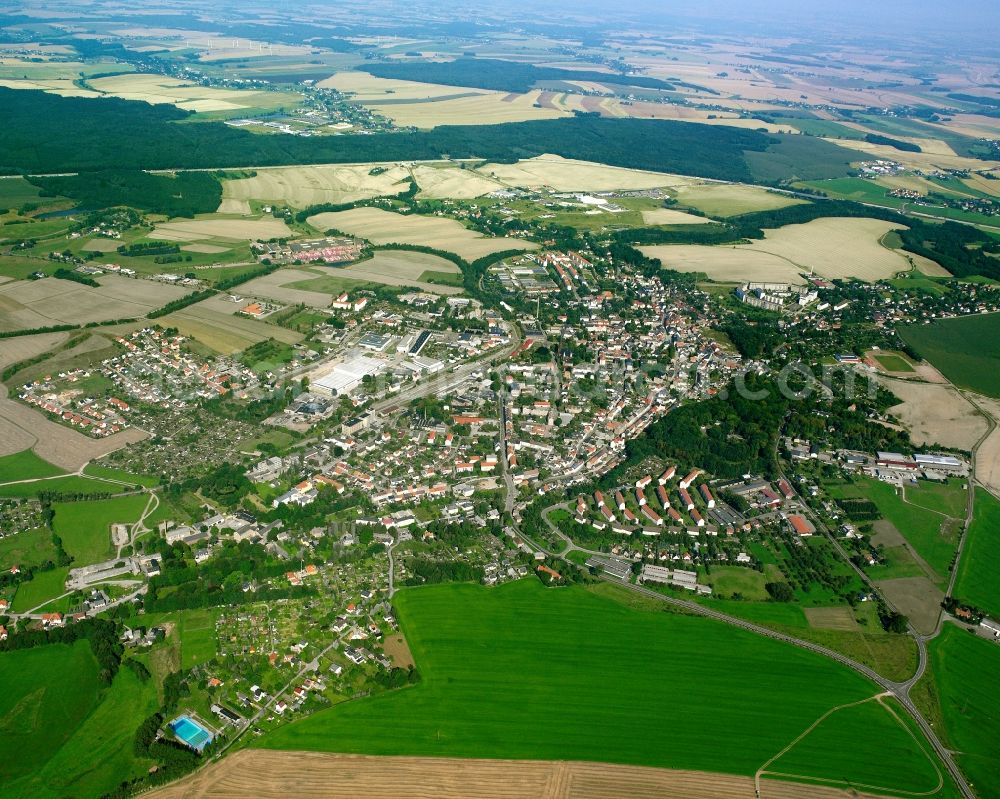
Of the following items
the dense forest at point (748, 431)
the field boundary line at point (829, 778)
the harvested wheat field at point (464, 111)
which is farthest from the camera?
the harvested wheat field at point (464, 111)

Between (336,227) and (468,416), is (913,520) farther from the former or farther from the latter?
(336,227)

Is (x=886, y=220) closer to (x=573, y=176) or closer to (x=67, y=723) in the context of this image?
(x=573, y=176)

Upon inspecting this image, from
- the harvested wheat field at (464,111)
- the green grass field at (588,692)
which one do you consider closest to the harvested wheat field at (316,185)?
the harvested wheat field at (464,111)

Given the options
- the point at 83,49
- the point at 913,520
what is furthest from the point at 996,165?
the point at 83,49

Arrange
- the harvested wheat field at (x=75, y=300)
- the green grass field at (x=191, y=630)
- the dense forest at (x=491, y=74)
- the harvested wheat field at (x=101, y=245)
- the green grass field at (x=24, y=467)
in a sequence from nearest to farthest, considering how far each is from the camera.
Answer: the green grass field at (x=191, y=630) < the green grass field at (x=24, y=467) < the harvested wheat field at (x=75, y=300) < the harvested wheat field at (x=101, y=245) < the dense forest at (x=491, y=74)

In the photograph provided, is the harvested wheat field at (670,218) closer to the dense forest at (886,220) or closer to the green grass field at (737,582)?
the dense forest at (886,220)

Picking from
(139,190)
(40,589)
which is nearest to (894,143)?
(139,190)
